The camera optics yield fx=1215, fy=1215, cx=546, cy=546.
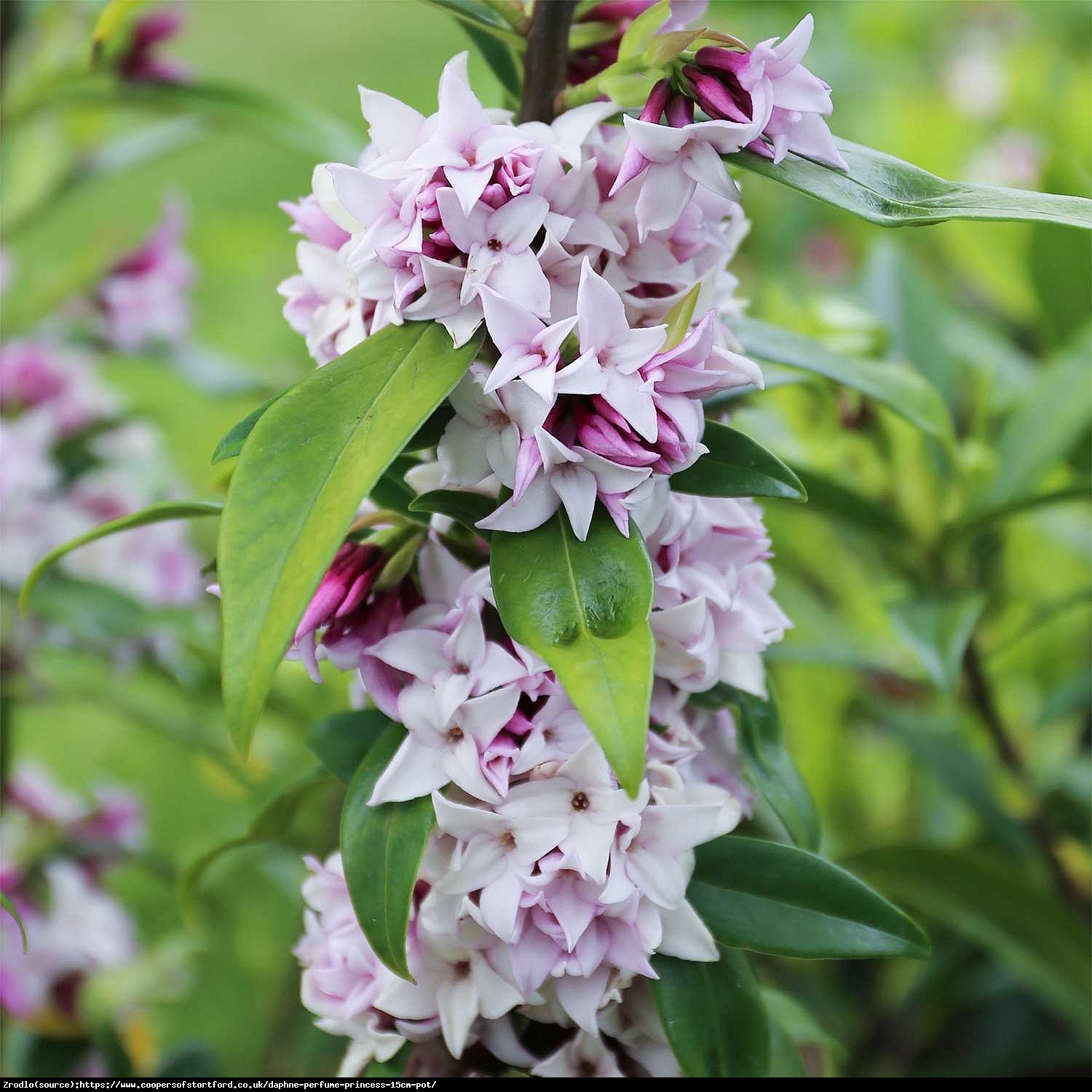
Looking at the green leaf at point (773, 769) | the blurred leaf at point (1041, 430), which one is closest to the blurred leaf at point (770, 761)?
the green leaf at point (773, 769)

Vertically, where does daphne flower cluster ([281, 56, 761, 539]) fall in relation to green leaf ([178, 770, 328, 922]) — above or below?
above

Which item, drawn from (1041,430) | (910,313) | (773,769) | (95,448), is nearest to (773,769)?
(773,769)

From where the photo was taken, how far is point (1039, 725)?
1.06 m

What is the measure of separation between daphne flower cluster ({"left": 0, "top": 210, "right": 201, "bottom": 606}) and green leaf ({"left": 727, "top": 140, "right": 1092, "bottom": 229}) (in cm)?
84

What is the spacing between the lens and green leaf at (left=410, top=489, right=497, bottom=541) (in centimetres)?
50

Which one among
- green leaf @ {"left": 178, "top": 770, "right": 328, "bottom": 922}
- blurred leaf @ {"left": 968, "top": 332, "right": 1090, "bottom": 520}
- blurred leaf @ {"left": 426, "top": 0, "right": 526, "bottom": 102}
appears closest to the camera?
blurred leaf @ {"left": 426, "top": 0, "right": 526, "bottom": 102}

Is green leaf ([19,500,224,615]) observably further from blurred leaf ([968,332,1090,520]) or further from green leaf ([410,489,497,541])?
blurred leaf ([968,332,1090,520])

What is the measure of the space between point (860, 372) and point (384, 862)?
15.7 inches

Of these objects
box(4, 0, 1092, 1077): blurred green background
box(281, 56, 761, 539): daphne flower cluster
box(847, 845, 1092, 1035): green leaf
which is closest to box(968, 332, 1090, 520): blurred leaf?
box(4, 0, 1092, 1077): blurred green background

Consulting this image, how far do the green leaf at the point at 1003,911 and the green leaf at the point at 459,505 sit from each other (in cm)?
57

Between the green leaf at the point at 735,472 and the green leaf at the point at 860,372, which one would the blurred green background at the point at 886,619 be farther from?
the green leaf at the point at 735,472

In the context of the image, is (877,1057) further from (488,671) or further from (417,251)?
(417,251)

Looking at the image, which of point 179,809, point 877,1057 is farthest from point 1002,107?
point 179,809

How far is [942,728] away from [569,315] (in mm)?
761
